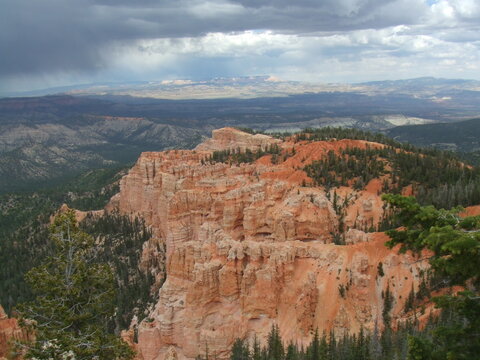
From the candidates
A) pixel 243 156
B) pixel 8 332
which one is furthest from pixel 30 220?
pixel 8 332

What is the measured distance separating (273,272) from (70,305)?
23.9 m

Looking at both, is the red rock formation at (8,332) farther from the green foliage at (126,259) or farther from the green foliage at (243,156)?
the green foliage at (243,156)

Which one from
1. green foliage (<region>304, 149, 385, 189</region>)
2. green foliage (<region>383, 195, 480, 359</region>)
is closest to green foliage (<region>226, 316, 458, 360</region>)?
green foliage (<region>383, 195, 480, 359</region>)

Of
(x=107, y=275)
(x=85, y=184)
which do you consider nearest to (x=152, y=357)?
(x=107, y=275)

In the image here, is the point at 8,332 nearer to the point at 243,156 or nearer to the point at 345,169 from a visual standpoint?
the point at 345,169

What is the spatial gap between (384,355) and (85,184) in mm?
128840

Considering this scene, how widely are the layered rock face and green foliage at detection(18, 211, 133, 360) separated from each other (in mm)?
13872

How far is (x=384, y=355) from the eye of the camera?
2866 centimetres

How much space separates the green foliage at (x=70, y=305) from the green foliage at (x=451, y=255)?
11537 millimetres

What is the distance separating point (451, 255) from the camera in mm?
11562

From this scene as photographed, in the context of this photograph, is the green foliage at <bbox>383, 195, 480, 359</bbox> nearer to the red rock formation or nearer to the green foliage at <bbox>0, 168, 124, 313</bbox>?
the red rock formation

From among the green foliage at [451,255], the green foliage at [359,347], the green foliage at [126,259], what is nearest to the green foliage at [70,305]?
the green foliage at [451,255]

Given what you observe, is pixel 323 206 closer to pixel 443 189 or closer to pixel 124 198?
pixel 443 189

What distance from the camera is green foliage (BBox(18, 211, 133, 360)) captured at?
16250 mm
